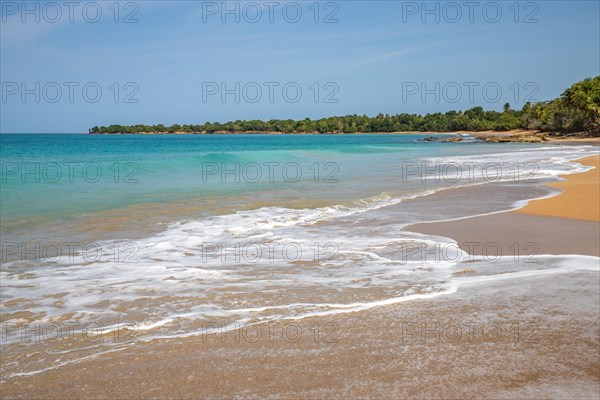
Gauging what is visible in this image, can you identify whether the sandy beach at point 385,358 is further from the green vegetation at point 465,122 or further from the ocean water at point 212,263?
the green vegetation at point 465,122

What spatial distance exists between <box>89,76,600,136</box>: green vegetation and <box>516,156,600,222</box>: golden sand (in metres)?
58.0

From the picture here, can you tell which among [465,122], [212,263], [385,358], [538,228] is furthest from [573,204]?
[465,122]

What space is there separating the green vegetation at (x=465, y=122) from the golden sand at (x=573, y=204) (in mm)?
57999

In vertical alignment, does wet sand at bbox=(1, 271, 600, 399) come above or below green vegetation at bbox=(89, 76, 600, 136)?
below

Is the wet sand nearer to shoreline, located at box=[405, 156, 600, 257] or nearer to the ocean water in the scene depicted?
the ocean water

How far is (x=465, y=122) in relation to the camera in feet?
461

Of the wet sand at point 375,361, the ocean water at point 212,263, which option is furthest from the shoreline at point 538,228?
the wet sand at point 375,361

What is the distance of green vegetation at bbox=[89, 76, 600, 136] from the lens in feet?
222

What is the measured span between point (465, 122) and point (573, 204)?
138 m

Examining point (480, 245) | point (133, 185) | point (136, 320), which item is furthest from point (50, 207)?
point (480, 245)

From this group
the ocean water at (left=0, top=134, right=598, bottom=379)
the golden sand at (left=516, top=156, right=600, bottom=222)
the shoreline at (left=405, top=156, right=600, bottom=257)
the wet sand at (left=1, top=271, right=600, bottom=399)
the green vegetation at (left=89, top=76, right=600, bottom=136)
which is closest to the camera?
the wet sand at (left=1, top=271, right=600, bottom=399)

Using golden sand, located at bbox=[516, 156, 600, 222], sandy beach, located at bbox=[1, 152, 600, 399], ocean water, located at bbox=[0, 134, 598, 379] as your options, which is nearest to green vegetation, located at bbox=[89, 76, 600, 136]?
golden sand, located at bbox=[516, 156, 600, 222]

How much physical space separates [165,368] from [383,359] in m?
1.55

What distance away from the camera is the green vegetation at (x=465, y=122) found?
222 ft
